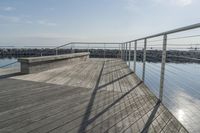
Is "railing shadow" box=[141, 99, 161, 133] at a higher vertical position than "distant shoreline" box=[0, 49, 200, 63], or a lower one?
lower

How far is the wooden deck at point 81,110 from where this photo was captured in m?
2.24

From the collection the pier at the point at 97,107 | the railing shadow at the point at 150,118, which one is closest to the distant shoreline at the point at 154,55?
the pier at the point at 97,107

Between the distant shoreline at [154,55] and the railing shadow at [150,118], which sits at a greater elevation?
the distant shoreline at [154,55]

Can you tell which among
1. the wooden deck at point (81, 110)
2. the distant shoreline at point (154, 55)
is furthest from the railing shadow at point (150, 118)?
the distant shoreline at point (154, 55)

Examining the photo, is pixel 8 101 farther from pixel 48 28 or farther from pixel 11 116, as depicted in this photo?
pixel 48 28

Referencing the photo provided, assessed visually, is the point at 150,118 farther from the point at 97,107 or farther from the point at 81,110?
the point at 81,110

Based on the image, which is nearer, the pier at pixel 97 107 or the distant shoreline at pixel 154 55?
the pier at pixel 97 107

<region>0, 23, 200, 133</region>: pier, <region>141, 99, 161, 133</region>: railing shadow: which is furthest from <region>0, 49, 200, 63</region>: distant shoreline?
<region>141, 99, 161, 133</region>: railing shadow

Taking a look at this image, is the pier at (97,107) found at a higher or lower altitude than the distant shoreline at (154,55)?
lower

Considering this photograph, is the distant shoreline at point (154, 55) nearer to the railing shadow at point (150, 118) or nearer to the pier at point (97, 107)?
the pier at point (97, 107)

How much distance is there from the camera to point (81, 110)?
2.78 meters

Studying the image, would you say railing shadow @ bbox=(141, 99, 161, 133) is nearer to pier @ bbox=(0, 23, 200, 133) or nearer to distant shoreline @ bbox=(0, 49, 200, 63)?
pier @ bbox=(0, 23, 200, 133)

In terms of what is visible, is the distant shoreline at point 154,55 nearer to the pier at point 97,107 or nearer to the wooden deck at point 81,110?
the pier at point 97,107

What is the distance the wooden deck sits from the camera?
2.24 m
